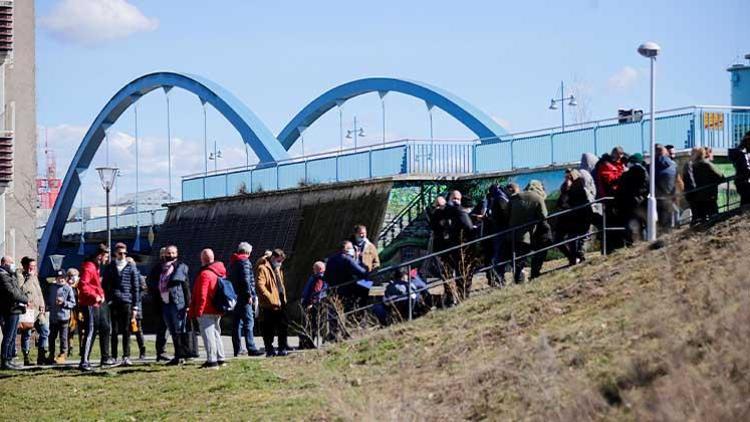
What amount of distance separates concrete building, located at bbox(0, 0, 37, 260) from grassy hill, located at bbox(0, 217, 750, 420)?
11343 millimetres

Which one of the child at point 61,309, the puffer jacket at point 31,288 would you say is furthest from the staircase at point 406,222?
the child at point 61,309

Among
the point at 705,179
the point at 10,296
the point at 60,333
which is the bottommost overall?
the point at 60,333

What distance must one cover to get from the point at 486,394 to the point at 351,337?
5.78 meters

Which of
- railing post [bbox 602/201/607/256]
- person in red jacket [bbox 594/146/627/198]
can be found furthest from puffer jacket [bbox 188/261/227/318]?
person in red jacket [bbox 594/146/627/198]

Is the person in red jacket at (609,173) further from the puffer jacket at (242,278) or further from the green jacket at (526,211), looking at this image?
the puffer jacket at (242,278)

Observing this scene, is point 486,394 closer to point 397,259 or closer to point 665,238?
point 665,238

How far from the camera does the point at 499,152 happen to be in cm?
3247

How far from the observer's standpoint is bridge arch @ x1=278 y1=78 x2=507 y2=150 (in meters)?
42.4

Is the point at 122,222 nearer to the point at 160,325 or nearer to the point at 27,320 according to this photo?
the point at 27,320

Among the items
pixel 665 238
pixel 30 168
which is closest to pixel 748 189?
pixel 665 238

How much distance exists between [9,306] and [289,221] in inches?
742

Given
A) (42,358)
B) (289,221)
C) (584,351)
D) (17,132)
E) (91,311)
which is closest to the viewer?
(584,351)

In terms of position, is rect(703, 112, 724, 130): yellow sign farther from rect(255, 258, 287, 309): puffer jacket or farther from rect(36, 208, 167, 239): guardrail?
rect(36, 208, 167, 239): guardrail

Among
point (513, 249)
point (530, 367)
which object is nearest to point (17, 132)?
point (513, 249)
